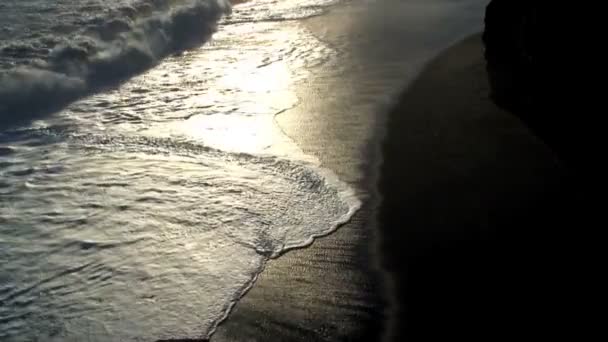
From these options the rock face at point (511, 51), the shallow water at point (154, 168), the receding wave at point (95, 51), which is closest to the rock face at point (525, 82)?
the rock face at point (511, 51)

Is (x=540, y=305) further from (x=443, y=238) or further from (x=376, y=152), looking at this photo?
(x=376, y=152)

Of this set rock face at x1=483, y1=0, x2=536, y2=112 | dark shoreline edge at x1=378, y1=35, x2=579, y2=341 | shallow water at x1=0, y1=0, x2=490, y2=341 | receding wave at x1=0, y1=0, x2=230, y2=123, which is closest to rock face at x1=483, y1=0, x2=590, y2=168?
rock face at x1=483, y1=0, x2=536, y2=112

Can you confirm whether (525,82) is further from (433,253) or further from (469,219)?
(433,253)

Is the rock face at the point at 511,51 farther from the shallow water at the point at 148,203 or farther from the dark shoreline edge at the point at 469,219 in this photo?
the shallow water at the point at 148,203

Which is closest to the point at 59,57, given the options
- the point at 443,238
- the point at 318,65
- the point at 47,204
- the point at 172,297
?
the point at 318,65

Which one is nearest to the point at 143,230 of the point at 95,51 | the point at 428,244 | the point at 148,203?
the point at 148,203

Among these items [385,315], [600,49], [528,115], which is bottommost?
[385,315]
